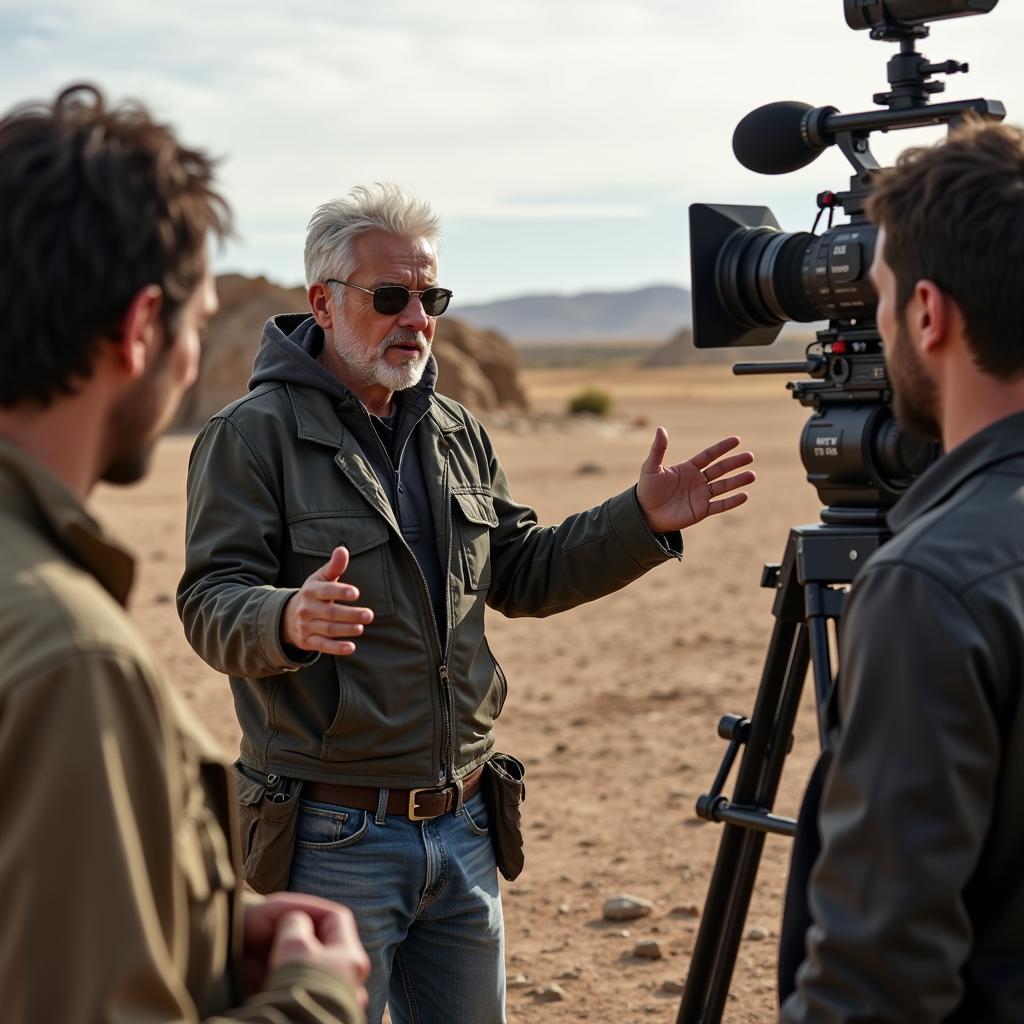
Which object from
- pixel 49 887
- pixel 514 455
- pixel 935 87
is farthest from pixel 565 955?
pixel 514 455

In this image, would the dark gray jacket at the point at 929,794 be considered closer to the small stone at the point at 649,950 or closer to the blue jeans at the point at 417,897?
the blue jeans at the point at 417,897

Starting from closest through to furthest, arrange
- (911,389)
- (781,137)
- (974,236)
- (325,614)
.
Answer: (974,236) → (911,389) → (325,614) → (781,137)

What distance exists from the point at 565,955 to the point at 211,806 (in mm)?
3190

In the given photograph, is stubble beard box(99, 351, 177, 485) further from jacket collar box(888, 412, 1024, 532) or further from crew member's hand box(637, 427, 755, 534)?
crew member's hand box(637, 427, 755, 534)

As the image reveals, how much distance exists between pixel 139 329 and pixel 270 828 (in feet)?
4.85

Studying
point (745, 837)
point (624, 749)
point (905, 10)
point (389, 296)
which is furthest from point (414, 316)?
point (624, 749)

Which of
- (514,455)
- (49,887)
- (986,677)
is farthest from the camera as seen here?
(514,455)

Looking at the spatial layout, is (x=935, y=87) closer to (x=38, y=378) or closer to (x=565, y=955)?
(x=38, y=378)

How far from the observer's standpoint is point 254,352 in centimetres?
3016

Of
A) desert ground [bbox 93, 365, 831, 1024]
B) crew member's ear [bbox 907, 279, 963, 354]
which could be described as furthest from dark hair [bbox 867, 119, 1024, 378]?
desert ground [bbox 93, 365, 831, 1024]

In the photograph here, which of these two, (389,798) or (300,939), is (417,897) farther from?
(300,939)

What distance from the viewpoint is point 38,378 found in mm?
1440

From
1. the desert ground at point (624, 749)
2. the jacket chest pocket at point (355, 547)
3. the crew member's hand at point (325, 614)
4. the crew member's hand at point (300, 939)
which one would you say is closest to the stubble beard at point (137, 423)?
the crew member's hand at point (300, 939)

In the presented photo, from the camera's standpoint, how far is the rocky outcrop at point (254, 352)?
2959 cm
